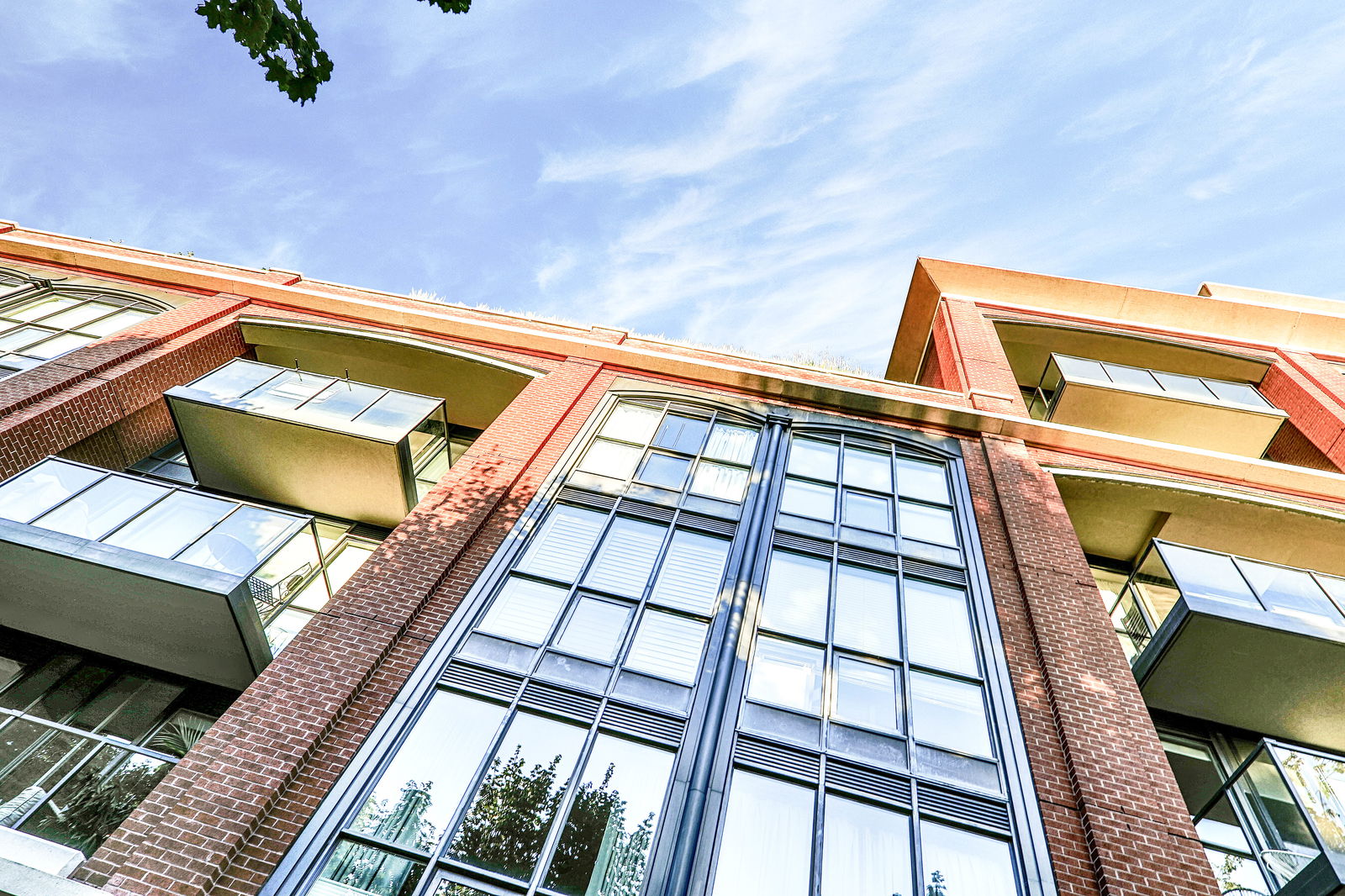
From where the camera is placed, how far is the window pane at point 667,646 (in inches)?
328

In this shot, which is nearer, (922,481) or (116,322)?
(922,481)

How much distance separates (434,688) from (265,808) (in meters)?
1.89

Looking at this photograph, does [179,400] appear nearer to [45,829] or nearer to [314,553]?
[314,553]

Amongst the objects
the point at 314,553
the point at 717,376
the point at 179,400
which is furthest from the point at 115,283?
the point at 717,376

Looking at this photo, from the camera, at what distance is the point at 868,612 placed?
952 cm

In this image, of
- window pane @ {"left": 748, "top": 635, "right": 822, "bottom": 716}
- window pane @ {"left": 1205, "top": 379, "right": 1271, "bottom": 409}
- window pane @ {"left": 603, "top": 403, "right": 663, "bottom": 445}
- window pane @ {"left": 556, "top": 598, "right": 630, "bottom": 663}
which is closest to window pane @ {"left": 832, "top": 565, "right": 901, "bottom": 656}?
window pane @ {"left": 748, "top": 635, "right": 822, "bottom": 716}

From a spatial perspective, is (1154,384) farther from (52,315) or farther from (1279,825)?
(52,315)

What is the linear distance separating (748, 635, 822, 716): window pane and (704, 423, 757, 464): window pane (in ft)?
13.5

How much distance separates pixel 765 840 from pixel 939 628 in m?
3.80

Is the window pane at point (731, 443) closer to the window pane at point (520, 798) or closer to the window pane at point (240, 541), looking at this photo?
the window pane at point (520, 798)

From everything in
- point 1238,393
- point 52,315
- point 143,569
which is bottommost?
point 143,569

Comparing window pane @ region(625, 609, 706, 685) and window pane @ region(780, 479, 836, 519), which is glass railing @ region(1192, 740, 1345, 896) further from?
window pane @ region(625, 609, 706, 685)

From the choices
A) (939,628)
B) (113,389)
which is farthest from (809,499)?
(113,389)

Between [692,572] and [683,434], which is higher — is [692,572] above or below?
below
